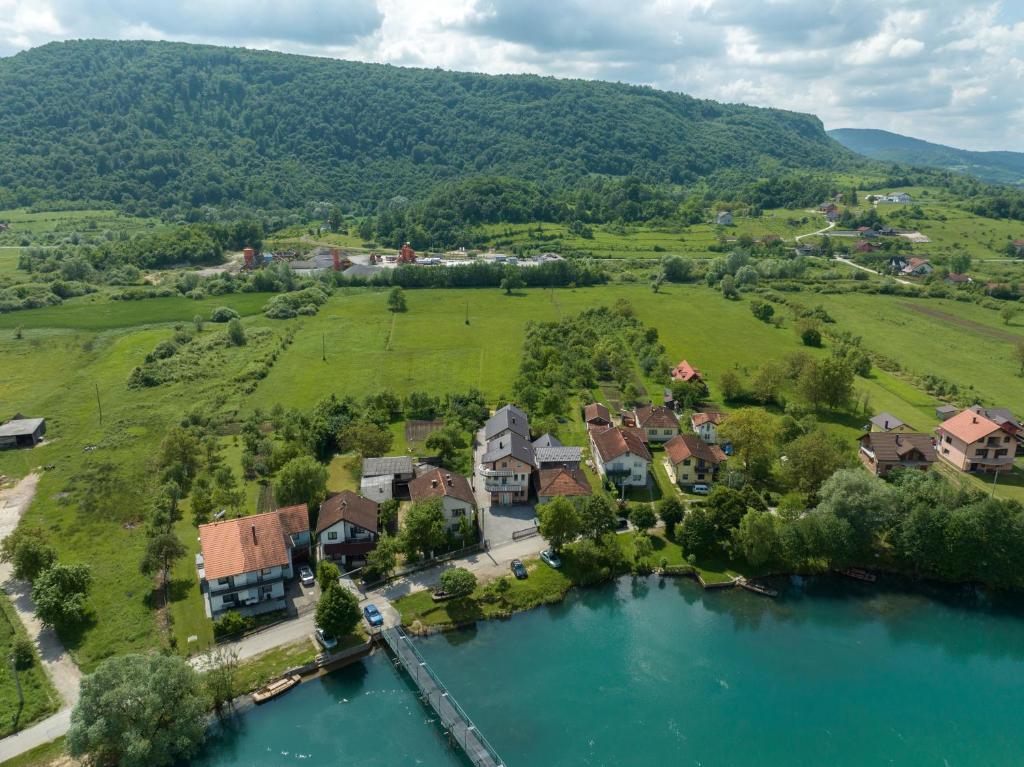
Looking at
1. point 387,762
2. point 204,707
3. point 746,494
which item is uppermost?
point 746,494

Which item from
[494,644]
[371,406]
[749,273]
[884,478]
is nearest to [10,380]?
[371,406]

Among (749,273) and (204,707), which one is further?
(749,273)

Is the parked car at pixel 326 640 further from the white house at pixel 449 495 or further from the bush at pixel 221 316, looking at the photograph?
the bush at pixel 221 316

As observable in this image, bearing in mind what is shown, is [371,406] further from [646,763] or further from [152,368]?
[646,763]

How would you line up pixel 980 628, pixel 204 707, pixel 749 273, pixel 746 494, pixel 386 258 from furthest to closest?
pixel 386 258 → pixel 749 273 → pixel 746 494 → pixel 980 628 → pixel 204 707

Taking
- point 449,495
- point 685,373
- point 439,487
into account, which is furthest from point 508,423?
point 685,373

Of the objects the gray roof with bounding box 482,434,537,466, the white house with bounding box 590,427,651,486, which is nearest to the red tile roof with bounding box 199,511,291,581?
the gray roof with bounding box 482,434,537,466

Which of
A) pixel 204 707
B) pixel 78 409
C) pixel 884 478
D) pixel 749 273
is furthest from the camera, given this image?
pixel 749 273

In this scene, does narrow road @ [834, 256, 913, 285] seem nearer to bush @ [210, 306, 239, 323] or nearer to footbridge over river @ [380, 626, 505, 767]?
bush @ [210, 306, 239, 323]
